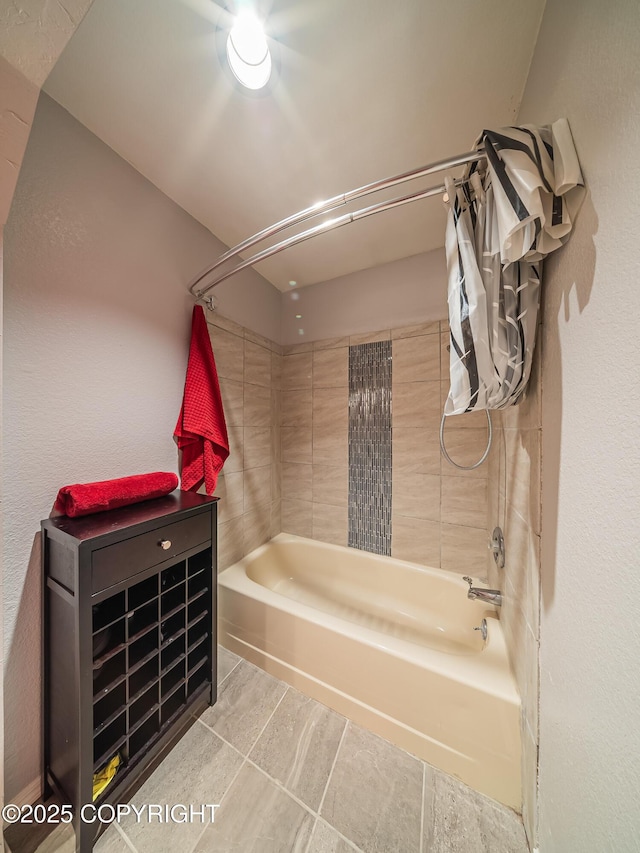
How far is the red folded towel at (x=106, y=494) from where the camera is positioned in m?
0.82

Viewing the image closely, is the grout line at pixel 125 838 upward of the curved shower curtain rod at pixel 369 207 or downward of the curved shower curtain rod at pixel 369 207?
downward

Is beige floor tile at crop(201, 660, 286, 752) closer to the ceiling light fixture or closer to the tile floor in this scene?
the tile floor

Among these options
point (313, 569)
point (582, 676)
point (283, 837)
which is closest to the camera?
point (582, 676)

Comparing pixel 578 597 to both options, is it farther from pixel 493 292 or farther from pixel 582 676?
pixel 493 292

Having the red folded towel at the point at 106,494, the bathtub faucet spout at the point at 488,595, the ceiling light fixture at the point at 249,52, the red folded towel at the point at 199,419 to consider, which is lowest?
the bathtub faucet spout at the point at 488,595

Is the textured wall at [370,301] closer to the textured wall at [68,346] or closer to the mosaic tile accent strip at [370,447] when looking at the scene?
the mosaic tile accent strip at [370,447]

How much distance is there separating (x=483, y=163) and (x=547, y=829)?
161 cm

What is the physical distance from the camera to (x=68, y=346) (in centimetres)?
89

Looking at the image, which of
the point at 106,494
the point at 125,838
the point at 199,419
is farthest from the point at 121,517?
the point at 125,838

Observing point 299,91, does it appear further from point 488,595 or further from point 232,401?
point 488,595


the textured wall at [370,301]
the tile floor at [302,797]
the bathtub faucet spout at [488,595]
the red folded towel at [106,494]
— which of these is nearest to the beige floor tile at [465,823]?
the tile floor at [302,797]

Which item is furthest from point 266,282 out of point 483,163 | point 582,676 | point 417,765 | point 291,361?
point 417,765

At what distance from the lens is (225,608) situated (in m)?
1.39

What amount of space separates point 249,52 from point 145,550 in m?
1.52
